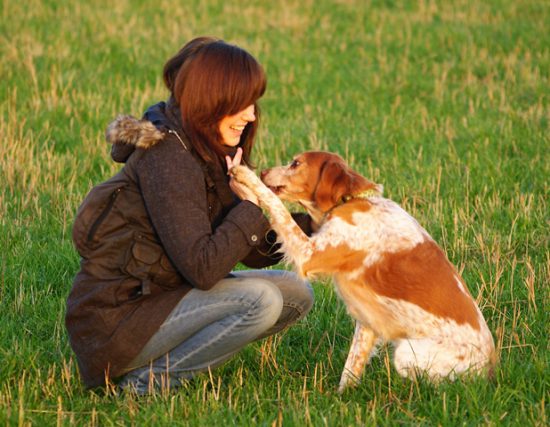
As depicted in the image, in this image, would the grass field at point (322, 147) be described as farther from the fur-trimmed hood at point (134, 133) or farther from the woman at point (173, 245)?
the fur-trimmed hood at point (134, 133)

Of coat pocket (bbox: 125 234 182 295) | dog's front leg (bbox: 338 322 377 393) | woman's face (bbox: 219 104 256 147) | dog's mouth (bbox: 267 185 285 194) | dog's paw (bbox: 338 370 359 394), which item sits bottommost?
dog's paw (bbox: 338 370 359 394)

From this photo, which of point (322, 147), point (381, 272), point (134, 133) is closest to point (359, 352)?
point (381, 272)

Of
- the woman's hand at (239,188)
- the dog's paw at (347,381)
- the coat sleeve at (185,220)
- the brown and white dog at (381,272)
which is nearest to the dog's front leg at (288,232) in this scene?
the brown and white dog at (381,272)

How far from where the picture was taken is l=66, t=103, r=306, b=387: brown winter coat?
13.2 ft

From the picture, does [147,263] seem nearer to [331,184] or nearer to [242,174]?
[242,174]

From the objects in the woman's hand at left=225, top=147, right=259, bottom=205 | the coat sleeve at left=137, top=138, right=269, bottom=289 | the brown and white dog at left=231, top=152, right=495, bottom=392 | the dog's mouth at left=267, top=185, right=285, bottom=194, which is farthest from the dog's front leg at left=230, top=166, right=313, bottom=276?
the coat sleeve at left=137, top=138, right=269, bottom=289

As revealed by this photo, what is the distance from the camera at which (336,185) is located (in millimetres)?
4523

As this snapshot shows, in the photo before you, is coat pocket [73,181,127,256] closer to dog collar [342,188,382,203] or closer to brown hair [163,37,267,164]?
brown hair [163,37,267,164]

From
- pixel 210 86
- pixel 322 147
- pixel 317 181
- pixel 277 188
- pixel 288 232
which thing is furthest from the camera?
pixel 322 147

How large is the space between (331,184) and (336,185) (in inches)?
1.1

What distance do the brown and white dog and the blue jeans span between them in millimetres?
350

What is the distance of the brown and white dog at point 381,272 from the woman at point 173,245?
0.30m

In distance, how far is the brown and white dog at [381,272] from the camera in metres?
4.29

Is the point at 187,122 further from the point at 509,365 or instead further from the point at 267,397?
the point at 509,365
